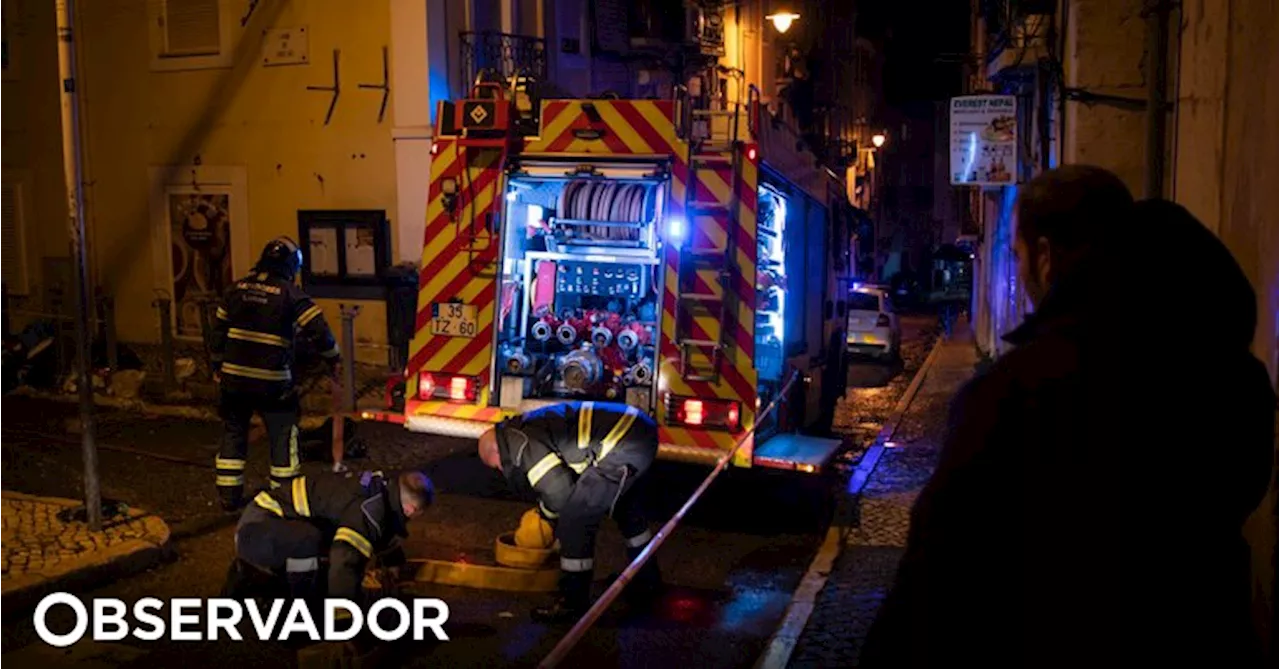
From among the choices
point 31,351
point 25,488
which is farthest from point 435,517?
point 31,351

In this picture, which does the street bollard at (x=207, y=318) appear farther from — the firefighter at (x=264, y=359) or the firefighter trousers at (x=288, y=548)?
the firefighter trousers at (x=288, y=548)

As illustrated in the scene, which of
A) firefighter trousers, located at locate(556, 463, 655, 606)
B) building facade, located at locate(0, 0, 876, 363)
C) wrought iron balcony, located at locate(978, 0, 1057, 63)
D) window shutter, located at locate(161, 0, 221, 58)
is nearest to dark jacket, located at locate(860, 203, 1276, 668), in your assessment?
firefighter trousers, located at locate(556, 463, 655, 606)

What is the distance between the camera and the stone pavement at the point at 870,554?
549 cm

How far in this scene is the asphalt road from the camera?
5355 millimetres

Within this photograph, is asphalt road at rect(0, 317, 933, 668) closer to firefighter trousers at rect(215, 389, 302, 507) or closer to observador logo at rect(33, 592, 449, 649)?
observador logo at rect(33, 592, 449, 649)

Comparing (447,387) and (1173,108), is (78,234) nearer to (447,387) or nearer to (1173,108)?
(447,387)

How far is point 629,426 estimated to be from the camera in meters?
5.79

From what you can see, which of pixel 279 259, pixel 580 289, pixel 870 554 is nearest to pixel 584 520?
pixel 870 554

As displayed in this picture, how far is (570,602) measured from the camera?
5668 mm

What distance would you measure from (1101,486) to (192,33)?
14.5 metres

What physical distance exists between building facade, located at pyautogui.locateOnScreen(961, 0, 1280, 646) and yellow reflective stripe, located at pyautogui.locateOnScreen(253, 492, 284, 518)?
4115 millimetres

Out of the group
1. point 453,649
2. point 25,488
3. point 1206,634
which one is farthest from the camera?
point 25,488

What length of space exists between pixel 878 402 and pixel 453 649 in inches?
422

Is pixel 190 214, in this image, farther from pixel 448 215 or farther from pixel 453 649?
pixel 453 649
